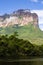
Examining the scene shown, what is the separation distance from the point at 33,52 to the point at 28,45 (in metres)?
11.5

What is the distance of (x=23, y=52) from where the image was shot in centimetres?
17288

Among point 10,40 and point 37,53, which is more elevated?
point 10,40

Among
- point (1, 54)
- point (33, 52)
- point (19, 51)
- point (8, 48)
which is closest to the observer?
point (1, 54)

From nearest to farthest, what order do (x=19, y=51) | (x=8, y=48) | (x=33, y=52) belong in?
(x=8, y=48) < (x=19, y=51) < (x=33, y=52)

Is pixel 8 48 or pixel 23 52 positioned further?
pixel 23 52

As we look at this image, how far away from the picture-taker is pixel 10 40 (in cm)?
18050

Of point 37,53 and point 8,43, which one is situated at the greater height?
point 8,43

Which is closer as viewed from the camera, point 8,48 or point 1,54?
point 1,54

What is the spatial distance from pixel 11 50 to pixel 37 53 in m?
34.7

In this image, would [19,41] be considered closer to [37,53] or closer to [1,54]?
[37,53]

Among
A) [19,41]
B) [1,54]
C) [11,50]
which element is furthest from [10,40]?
[1,54]

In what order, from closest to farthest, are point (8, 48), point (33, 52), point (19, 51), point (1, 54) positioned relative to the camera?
point (1, 54) → point (8, 48) → point (19, 51) → point (33, 52)

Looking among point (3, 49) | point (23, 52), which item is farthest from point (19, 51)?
point (3, 49)

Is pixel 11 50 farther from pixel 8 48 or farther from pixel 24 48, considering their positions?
pixel 24 48
